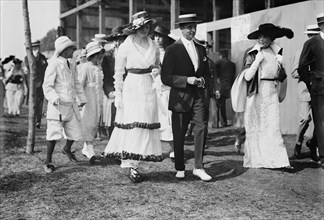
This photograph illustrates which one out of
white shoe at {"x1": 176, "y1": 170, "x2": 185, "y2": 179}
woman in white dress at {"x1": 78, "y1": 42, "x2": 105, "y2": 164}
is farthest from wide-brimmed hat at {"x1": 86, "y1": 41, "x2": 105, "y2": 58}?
white shoe at {"x1": 176, "y1": 170, "x2": 185, "y2": 179}

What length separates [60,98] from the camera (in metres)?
6.02

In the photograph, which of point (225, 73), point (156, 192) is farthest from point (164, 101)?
point (225, 73)

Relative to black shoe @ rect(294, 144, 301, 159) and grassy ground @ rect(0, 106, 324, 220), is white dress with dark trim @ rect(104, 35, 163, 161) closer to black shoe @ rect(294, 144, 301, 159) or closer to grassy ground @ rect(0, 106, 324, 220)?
grassy ground @ rect(0, 106, 324, 220)

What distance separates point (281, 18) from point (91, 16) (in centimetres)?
1149

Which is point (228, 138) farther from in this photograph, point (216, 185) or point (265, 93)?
point (216, 185)

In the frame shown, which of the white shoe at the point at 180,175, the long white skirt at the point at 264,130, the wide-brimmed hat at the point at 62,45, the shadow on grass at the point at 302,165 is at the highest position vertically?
the wide-brimmed hat at the point at 62,45

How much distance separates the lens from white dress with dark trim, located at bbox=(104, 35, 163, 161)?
531 cm

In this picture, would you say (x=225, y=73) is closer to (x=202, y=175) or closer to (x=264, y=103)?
(x=264, y=103)

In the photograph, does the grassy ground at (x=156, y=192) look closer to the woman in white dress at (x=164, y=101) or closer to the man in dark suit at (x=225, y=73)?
the woman in white dress at (x=164, y=101)

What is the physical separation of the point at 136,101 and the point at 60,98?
1.28 m

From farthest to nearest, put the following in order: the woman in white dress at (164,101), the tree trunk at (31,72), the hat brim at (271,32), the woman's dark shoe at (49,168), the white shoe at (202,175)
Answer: the tree trunk at (31,72), the woman in white dress at (164,101), the hat brim at (271,32), the woman's dark shoe at (49,168), the white shoe at (202,175)

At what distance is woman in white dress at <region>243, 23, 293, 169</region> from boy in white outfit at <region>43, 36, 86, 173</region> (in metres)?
2.48

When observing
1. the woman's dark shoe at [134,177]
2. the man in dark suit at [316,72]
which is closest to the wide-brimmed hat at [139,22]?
the woman's dark shoe at [134,177]

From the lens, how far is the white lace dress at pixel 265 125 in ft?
19.9
